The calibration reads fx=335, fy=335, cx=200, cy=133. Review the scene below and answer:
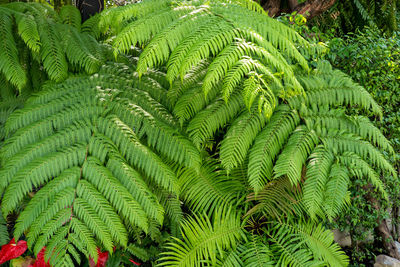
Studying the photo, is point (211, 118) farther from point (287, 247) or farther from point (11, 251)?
point (11, 251)

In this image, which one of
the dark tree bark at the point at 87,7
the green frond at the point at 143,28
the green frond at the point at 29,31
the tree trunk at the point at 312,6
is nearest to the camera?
the green frond at the point at 143,28

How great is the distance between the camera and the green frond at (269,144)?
6.07ft

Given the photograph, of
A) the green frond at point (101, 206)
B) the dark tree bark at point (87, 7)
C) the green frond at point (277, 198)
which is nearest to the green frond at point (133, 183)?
the green frond at point (101, 206)

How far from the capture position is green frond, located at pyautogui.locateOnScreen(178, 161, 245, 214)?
6.81 ft

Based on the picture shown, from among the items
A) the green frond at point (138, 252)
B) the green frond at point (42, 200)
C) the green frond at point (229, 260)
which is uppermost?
the green frond at point (42, 200)

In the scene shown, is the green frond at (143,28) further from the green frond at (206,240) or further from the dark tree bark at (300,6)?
the dark tree bark at (300,6)

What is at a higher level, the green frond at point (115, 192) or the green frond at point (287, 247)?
the green frond at point (115, 192)

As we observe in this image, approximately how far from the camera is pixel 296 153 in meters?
1.86

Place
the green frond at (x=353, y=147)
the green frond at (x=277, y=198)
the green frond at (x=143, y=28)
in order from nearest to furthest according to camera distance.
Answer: the green frond at (x=143, y=28) < the green frond at (x=353, y=147) < the green frond at (x=277, y=198)

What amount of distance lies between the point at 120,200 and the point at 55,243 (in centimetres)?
33

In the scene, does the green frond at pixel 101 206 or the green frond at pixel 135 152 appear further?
the green frond at pixel 135 152

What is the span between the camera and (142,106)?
1955 mm

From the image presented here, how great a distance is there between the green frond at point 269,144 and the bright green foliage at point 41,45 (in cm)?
109

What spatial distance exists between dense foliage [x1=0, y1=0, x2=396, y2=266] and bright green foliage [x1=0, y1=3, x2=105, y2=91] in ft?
0.04
